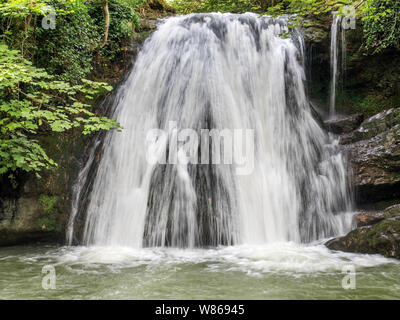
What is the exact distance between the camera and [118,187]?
18.7ft

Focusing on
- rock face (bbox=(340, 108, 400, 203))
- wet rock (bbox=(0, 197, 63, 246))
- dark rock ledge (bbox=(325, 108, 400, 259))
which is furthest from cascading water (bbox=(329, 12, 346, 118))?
wet rock (bbox=(0, 197, 63, 246))

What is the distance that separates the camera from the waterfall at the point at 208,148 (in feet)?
17.2

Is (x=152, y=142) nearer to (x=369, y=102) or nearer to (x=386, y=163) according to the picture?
(x=386, y=163)

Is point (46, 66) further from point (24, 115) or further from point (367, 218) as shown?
point (367, 218)

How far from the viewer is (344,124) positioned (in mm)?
7309

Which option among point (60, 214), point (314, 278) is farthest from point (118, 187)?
point (314, 278)

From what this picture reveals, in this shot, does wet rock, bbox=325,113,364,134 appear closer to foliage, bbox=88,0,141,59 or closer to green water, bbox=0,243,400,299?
green water, bbox=0,243,400,299

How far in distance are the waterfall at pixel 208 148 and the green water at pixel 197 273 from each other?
0.51 meters

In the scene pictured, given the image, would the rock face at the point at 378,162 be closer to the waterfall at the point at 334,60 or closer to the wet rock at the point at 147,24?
the waterfall at the point at 334,60

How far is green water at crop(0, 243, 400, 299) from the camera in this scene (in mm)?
3062

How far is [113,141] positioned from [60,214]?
1.73 meters

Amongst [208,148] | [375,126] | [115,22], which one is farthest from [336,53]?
[115,22]

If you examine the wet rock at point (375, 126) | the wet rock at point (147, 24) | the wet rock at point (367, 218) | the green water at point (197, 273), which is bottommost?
the green water at point (197, 273)

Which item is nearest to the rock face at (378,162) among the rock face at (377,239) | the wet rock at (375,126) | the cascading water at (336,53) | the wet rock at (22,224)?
the wet rock at (375,126)
